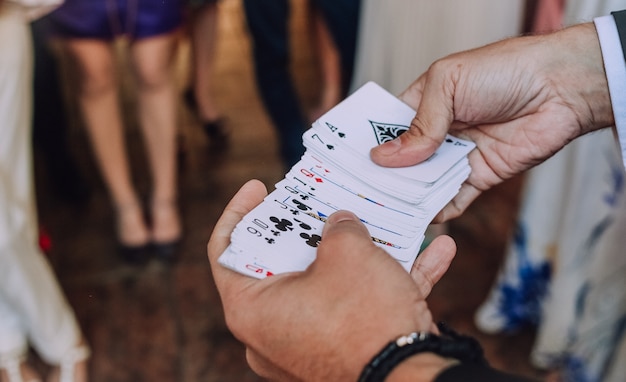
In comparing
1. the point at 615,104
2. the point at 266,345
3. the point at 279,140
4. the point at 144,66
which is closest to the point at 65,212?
the point at 144,66

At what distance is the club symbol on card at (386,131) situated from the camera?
0.85m

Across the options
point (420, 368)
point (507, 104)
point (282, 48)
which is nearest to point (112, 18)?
point (282, 48)

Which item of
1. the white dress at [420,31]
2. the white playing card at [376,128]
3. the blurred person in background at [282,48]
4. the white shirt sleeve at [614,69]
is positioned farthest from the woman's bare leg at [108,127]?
the white shirt sleeve at [614,69]

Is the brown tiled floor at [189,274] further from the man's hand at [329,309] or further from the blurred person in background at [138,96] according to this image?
the man's hand at [329,309]

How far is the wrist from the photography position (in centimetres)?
57

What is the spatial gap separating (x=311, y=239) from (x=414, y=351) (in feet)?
0.59

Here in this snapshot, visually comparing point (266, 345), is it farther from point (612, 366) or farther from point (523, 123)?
point (612, 366)

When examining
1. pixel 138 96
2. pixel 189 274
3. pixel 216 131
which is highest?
pixel 138 96

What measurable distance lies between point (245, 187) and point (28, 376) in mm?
837

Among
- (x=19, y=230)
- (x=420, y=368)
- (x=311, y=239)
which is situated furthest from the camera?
(x=19, y=230)

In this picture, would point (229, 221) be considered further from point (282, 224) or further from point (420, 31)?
point (420, 31)

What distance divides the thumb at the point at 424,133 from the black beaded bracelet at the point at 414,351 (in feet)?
0.86

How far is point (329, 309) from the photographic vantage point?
2.04ft

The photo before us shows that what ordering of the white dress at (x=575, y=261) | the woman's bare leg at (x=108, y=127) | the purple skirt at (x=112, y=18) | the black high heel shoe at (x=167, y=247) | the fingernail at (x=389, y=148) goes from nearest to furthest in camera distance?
the fingernail at (x=389, y=148) → the white dress at (x=575, y=261) → the purple skirt at (x=112, y=18) → the woman's bare leg at (x=108, y=127) → the black high heel shoe at (x=167, y=247)
